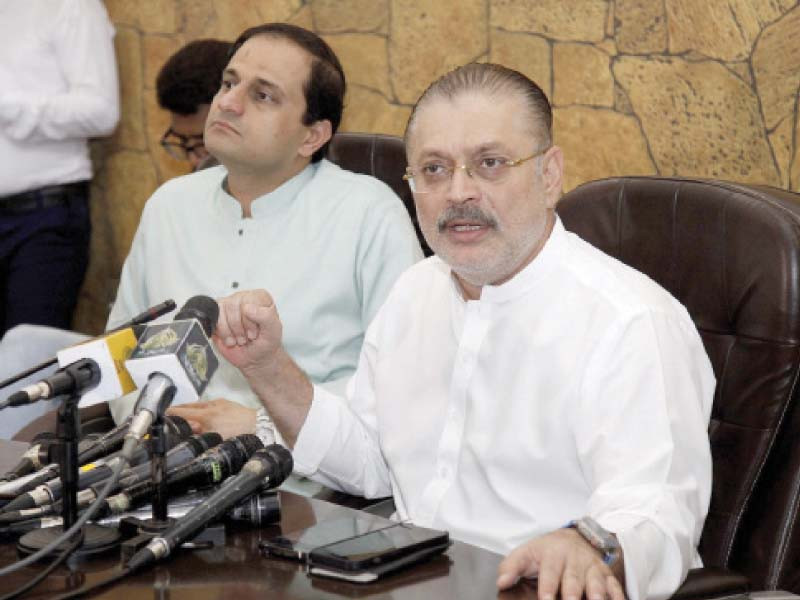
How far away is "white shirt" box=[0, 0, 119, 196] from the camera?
484 cm

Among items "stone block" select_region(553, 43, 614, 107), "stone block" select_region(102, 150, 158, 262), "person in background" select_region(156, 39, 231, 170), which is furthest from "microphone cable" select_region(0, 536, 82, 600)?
"stone block" select_region(102, 150, 158, 262)

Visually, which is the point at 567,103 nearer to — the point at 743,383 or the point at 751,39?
the point at 751,39

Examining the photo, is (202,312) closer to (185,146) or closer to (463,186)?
(463,186)

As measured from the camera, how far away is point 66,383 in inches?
63.5

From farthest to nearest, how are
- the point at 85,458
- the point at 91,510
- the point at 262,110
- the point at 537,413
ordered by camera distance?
the point at 262,110 → the point at 537,413 → the point at 85,458 → the point at 91,510

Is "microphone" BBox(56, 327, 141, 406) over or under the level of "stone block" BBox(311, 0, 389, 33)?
under

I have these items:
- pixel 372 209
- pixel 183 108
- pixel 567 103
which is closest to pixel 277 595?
pixel 372 209

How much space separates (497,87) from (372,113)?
2111 millimetres

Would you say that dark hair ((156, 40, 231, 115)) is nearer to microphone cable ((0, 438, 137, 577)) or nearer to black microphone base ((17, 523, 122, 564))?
black microphone base ((17, 523, 122, 564))

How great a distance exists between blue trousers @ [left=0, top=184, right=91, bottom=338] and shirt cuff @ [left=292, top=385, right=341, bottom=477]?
283cm

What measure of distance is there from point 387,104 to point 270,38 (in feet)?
3.30

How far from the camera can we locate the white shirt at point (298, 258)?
3.10 metres

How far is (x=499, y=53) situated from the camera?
3.80 meters

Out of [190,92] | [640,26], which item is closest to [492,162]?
[640,26]
